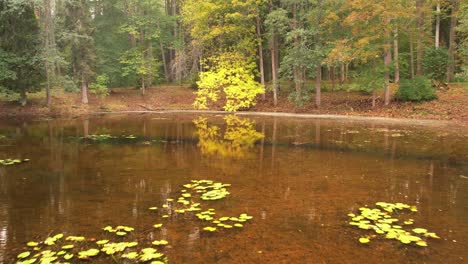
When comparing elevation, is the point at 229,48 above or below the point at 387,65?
above

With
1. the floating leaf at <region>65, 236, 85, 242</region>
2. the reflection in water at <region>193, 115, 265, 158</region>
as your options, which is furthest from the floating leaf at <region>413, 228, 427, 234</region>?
the reflection in water at <region>193, 115, 265, 158</region>

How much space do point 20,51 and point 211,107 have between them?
14429 mm

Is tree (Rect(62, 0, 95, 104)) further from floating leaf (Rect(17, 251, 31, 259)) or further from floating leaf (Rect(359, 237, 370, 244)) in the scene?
floating leaf (Rect(359, 237, 370, 244))

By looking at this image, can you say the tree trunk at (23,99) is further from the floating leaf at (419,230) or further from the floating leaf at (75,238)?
the floating leaf at (419,230)

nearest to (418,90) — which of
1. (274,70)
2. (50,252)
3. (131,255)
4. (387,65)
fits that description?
(387,65)

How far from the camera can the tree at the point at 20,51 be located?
77.8 feet

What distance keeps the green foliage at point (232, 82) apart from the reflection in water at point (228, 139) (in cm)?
749

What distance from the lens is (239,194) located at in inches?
293

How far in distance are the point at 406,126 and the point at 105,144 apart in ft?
47.5

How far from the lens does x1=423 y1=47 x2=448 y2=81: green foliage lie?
79.4ft

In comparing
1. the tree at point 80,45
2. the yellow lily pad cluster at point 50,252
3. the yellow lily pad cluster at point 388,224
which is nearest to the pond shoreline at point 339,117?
the tree at point 80,45

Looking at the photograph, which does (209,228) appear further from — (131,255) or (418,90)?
(418,90)

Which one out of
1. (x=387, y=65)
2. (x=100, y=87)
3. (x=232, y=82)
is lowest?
(x=100, y=87)

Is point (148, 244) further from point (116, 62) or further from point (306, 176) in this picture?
point (116, 62)
